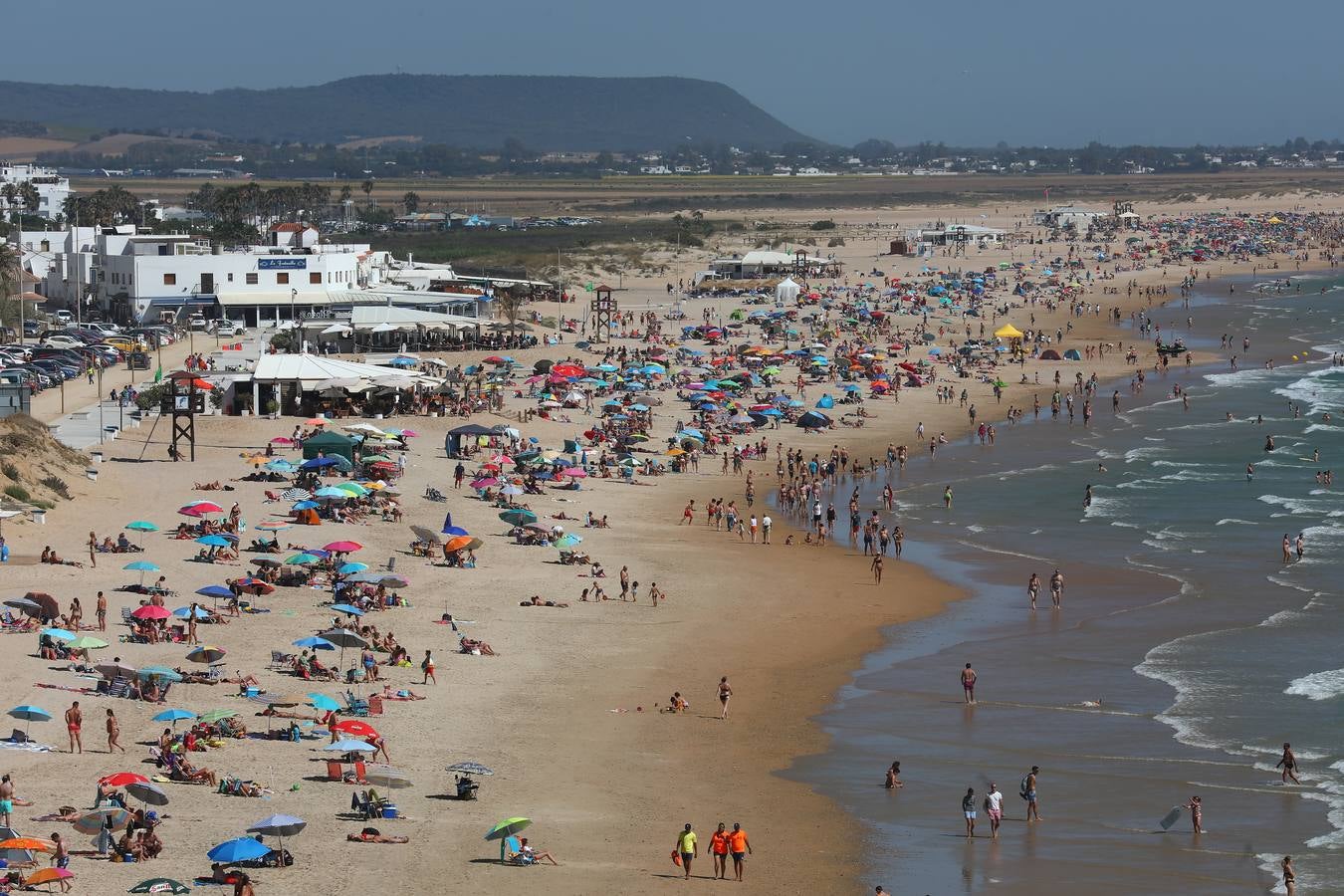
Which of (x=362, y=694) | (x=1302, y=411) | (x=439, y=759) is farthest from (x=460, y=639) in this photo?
(x=1302, y=411)

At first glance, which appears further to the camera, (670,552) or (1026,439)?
(1026,439)

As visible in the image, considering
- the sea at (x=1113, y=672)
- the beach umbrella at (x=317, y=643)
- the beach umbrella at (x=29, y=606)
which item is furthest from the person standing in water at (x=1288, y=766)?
the beach umbrella at (x=29, y=606)

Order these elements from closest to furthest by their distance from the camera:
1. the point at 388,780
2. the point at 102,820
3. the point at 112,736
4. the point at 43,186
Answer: the point at 102,820 → the point at 388,780 → the point at 112,736 → the point at 43,186

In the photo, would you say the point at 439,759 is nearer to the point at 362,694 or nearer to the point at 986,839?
the point at 362,694

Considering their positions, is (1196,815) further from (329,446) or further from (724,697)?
(329,446)

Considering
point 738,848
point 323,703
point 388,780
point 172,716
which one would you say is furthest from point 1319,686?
point 172,716

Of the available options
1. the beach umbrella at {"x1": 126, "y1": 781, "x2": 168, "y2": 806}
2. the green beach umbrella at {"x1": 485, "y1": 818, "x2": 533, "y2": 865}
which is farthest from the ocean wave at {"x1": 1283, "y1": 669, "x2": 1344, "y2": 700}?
the beach umbrella at {"x1": 126, "y1": 781, "x2": 168, "y2": 806}

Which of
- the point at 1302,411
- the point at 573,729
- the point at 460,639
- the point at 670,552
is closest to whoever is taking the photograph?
the point at 573,729
